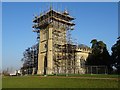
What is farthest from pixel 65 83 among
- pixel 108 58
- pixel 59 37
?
pixel 59 37

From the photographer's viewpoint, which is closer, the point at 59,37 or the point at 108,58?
the point at 108,58

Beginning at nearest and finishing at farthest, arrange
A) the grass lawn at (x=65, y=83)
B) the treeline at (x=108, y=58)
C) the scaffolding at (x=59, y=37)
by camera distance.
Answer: the grass lawn at (x=65, y=83) < the treeline at (x=108, y=58) < the scaffolding at (x=59, y=37)

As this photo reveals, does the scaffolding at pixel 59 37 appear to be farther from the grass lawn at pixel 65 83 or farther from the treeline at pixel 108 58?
the grass lawn at pixel 65 83

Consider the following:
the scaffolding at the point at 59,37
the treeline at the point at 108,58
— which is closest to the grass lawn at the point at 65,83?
the treeline at the point at 108,58

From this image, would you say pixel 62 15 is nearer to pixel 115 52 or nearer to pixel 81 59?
pixel 81 59

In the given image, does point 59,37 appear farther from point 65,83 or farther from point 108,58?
point 65,83

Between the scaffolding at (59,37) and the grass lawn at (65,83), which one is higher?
the scaffolding at (59,37)

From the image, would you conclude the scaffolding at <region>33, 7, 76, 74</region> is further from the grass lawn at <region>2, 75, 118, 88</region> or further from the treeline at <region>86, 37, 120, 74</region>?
the grass lawn at <region>2, 75, 118, 88</region>

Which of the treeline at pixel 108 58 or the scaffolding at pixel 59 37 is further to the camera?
the scaffolding at pixel 59 37

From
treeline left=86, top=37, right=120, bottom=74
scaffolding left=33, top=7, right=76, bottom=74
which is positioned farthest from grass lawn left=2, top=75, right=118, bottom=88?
scaffolding left=33, top=7, right=76, bottom=74

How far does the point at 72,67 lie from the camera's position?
60.2m

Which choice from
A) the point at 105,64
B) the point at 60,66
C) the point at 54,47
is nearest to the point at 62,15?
the point at 54,47

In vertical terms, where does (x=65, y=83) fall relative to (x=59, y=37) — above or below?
below

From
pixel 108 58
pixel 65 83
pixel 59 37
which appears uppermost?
pixel 59 37
